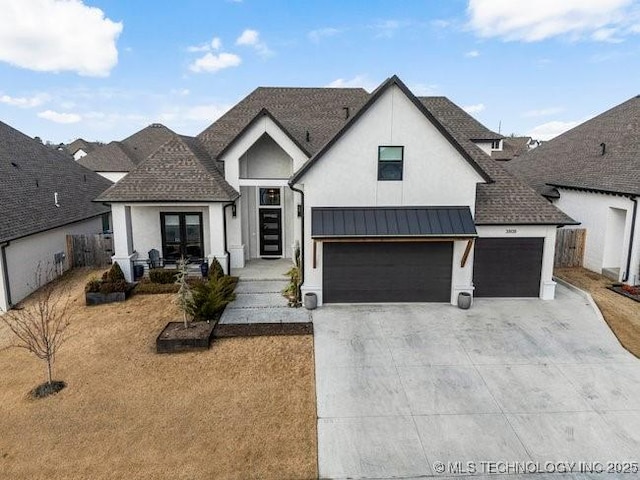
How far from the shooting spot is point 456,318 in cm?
1223

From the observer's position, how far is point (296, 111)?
20.6m

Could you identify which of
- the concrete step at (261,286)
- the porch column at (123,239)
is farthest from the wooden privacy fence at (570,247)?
the porch column at (123,239)

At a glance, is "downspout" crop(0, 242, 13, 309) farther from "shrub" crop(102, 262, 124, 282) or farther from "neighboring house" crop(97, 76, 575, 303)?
"neighboring house" crop(97, 76, 575, 303)

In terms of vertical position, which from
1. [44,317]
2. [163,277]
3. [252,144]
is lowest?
[44,317]

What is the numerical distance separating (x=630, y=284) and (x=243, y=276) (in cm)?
1507

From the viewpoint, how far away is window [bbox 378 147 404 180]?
Result: 1253 cm

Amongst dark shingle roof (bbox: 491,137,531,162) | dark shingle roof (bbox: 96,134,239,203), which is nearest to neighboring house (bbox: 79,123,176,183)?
dark shingle roof (bbox: 96,134,239,203)

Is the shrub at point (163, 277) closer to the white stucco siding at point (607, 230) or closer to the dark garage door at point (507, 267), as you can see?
the dark garage door at point (507, 267)

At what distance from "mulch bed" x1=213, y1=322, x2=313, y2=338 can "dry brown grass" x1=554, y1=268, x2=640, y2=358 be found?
861cm

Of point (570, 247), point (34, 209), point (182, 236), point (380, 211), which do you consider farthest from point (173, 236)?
point (570, 247)

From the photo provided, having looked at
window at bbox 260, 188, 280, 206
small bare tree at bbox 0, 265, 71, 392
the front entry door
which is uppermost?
window at bbox 260, 188, 280, 206

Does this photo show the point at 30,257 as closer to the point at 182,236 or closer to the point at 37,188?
the point at 37,188

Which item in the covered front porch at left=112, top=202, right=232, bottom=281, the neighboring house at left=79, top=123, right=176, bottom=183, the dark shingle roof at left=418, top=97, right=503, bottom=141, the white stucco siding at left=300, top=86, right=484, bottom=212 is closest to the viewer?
the white stucco siding at left=300, top=86, right=484, bottom=212

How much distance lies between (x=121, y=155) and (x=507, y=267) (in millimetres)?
39313
